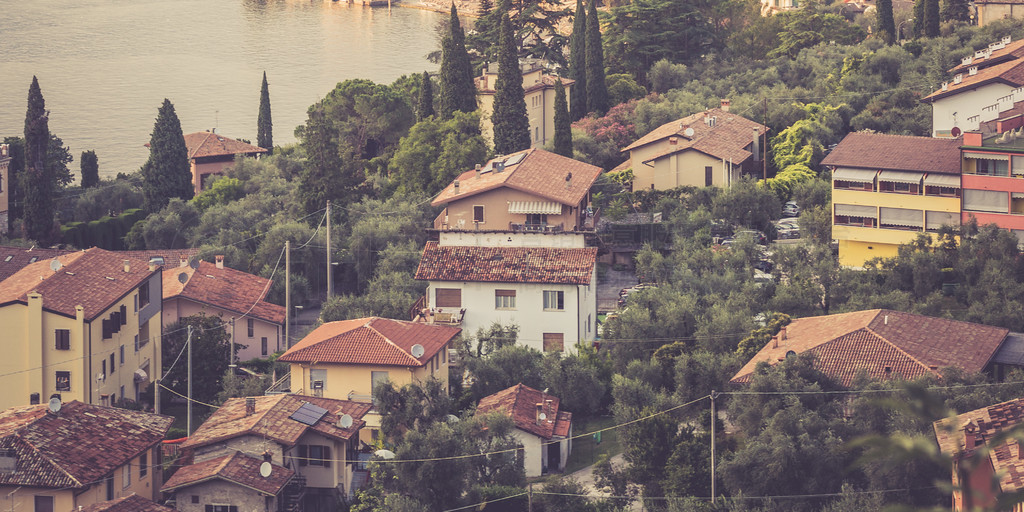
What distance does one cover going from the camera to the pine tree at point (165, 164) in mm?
63938

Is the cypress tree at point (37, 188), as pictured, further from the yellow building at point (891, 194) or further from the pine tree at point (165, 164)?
the yellow building at point (891, 194)

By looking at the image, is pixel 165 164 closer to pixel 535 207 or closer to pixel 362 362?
pixel 535 207

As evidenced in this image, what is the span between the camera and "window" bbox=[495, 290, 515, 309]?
43.6 m

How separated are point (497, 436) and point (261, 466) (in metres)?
5.86

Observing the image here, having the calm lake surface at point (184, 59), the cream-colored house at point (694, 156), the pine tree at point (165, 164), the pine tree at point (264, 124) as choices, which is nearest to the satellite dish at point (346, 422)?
the cream-colored house at point (694, 156)

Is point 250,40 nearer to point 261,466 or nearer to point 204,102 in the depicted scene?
point 204,102

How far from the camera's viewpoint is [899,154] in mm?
49812

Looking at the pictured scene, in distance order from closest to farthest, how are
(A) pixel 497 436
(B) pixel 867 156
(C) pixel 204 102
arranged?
(A) pixel 497 436
(B) pixel 867 156
(C) pixel 204 102

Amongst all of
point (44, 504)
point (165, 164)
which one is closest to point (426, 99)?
point (165, 164)

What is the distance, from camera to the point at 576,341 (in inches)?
1695

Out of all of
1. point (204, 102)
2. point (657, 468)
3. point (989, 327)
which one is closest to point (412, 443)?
point (657, 468)

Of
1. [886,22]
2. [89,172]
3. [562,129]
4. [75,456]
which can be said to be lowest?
[75,456]

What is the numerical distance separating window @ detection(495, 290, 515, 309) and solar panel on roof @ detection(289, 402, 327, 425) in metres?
12.2

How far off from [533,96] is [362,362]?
34710mm
